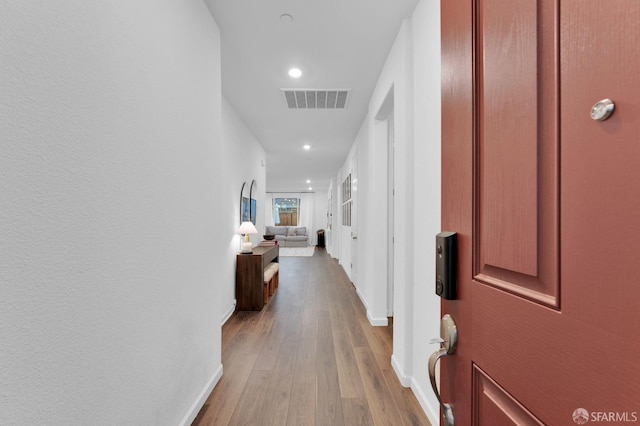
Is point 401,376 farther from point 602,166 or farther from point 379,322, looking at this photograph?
point 602,166

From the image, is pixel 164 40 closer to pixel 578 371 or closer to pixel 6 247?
pixel 6 247

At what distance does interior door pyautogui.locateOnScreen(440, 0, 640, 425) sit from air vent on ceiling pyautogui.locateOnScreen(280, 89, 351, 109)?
2551 millimetres

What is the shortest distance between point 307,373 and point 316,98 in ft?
8.90

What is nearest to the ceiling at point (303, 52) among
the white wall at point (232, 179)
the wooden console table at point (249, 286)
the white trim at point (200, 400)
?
the white wall at point (232, 179)

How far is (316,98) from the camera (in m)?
3.20

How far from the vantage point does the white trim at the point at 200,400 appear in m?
1.53

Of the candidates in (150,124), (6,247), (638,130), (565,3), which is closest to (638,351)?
(638,130)

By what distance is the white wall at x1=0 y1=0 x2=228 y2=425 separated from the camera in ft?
2.28

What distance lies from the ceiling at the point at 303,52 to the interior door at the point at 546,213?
1543mm

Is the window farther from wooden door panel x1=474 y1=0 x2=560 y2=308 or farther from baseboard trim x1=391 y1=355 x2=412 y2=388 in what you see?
wooden door panel x1=474 y1=0 x2=560 y2=308

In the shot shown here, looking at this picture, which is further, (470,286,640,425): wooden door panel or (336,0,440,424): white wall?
(336,0,440,424): white wall

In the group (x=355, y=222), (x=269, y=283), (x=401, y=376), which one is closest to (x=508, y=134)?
(x=401, y=376)

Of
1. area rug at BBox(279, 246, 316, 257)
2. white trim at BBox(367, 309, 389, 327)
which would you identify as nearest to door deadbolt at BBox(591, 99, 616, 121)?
white trim at BBox(367, 309, 389, 327)
